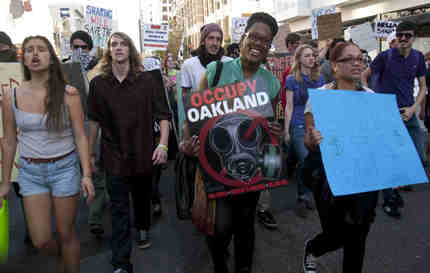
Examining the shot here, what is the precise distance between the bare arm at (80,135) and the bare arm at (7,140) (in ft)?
1.27

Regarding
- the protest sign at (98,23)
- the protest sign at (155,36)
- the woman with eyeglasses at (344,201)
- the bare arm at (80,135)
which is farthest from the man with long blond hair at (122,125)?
the protest sign at (155,36)

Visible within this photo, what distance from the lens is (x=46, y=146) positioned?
2447 mm

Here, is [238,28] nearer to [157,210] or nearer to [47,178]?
[157,210]

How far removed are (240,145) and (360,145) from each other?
746 mm

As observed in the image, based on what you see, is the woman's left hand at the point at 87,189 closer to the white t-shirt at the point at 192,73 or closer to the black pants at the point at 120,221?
the black pants at the point at 120,221

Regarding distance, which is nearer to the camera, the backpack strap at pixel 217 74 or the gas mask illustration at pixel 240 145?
the gas mask illustration at pixel 240 145

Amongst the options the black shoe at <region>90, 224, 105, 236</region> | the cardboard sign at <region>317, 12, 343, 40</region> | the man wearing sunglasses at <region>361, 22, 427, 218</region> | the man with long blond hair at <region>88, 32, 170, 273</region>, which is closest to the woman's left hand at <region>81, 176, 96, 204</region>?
the man with long blond hair at <region>88, 32, 170, 273</region>

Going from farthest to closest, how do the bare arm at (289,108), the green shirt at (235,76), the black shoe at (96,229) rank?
1. the bare arm at (289,108)
2. the black shoe at (96,229)
3. the green shirt at (235,76)

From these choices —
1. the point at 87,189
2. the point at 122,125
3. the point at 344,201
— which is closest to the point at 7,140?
the point at 87,189

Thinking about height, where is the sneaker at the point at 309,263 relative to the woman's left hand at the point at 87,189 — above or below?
below

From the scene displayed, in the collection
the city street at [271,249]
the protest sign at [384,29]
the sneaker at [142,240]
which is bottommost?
the city street at [271,249]

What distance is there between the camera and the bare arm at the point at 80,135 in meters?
2.56

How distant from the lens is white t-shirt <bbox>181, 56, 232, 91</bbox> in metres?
3.98

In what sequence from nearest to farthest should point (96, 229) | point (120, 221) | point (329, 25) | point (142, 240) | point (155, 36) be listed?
point (120, 221), point (142, 240), point (96, 229), point (329, 25), point (155, 36)
